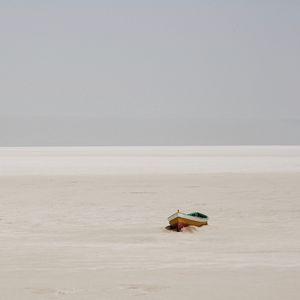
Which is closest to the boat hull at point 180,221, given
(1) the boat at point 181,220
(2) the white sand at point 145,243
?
(1) the boat at point 181,220

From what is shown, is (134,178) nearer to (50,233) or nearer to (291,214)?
(291,214)

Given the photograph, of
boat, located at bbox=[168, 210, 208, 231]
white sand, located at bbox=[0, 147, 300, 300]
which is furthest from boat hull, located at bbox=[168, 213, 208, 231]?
white sand, located at bbox=[0, 147, 300, 300]

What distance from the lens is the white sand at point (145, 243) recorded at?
8.77m

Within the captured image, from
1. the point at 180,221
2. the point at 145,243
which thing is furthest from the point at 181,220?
the point at 145,243

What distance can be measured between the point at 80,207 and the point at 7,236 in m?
6.94

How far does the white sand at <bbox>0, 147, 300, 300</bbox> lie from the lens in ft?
28.8

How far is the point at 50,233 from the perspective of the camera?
15.4 metres

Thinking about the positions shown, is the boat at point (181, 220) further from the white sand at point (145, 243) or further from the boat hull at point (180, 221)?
the white sand at point (145, 243)

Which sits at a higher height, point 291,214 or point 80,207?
point 80,207

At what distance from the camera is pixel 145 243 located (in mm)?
13523

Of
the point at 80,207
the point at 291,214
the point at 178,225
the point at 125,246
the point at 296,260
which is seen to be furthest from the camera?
the point at 80,207

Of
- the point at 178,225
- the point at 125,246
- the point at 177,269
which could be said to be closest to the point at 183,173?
the point at 178,225

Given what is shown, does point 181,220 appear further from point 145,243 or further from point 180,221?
point 145,243

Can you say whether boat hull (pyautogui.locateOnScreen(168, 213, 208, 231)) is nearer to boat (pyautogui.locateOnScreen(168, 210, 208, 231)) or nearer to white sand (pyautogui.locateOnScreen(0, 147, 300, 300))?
boat (pyautogui.locateOnScreen(168, 210, 208, 231))
